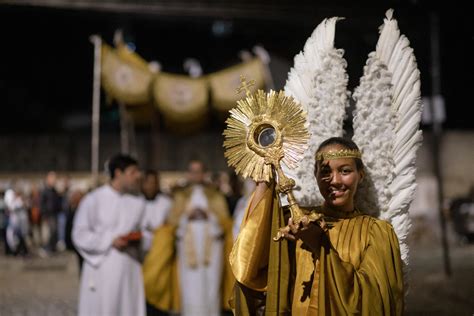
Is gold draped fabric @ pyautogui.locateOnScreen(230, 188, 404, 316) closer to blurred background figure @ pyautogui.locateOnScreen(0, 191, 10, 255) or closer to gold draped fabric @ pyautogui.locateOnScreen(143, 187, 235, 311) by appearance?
gold draped fabric @ pyautogui.locateOnScreen(143, 187, 235, 311)

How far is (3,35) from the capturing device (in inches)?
635

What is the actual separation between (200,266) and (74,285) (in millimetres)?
4544

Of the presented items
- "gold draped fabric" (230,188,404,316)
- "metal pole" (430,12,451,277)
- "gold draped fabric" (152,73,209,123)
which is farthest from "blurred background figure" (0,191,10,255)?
"gold draped fabric" (230,188,404,316)

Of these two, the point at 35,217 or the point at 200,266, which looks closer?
the point at 200,266

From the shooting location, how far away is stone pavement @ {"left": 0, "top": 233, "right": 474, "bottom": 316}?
270 inches

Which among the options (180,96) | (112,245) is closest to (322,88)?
(112,245)

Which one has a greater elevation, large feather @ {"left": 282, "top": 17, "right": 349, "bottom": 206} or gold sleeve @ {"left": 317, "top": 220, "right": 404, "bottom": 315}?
large feather @ {"left": 282, "top": 17, "right": 349, "bottom": 206}

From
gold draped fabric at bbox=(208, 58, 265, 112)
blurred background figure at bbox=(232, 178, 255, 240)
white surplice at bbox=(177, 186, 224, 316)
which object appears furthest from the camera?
gold draped fabric at bbox=(208, 58, 265, 112)

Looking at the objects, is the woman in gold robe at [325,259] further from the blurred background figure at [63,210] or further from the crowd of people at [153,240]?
the blurred background figure at [63,210]

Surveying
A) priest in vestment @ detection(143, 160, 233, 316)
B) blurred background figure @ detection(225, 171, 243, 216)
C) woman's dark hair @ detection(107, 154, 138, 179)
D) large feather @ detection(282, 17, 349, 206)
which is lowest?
priest in vestment @ detection(143, 160, 233, 316)

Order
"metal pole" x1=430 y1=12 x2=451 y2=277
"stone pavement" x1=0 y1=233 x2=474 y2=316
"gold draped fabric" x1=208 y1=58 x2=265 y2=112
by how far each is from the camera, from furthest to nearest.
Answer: "gold draped fabric" x1=208 y1=58 x2=265 y2=112 < "metal pole" x1=430 y1=12 x2=451 y2=277 < "stone pavement" x1=0 y1=233 x2=474 y2=316

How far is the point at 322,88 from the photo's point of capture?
320 centimetres

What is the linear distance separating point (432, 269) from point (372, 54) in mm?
8075

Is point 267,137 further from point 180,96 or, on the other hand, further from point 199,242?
point 180,96
